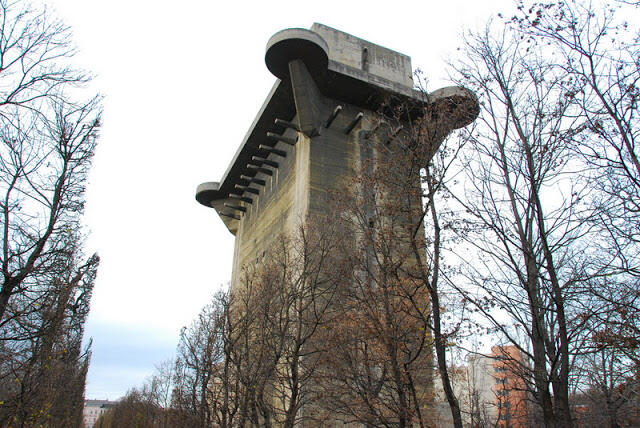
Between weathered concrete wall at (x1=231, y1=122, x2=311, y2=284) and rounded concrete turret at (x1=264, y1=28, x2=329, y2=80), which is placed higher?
rounded concrete turret at (x1=264, y1=28, x2=329, y2=80)

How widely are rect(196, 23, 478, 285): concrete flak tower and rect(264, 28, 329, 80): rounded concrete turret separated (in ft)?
0.13

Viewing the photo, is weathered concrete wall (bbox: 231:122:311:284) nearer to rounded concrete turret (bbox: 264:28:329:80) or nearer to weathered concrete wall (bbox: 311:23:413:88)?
rounded concrete turret (bbox: 264:28:329:80)

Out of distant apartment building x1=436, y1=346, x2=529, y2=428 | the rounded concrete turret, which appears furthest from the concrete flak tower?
distant apartment building x1=436, y1=346, x2=529, y2=428

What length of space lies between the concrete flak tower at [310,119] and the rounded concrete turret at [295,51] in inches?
1.6

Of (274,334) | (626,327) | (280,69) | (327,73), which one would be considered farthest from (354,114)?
(626,327)

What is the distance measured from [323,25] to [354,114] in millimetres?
5123

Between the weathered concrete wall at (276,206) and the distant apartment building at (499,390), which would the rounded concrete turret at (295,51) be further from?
the distant apartment building at (499,390)

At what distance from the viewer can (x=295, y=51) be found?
20.3 m

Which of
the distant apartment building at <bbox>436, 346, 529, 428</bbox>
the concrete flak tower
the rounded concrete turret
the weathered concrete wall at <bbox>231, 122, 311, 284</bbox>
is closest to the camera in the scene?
the distant apartment building at <bbox>436, 346, 529, 428</bbox>

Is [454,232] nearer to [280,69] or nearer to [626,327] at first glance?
[626,327]

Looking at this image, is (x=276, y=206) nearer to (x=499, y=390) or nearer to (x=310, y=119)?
(x=310, y=119)

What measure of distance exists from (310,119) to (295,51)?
2852 mm

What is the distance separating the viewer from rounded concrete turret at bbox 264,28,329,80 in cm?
1969

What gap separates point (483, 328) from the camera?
25.0 feet
